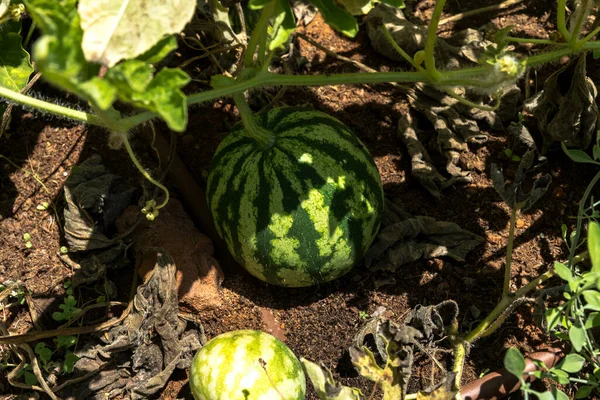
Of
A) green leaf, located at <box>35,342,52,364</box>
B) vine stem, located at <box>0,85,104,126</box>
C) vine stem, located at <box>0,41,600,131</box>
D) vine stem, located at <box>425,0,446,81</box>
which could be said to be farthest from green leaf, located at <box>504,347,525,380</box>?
green leaf, located at <box>35,342,52,364</box>

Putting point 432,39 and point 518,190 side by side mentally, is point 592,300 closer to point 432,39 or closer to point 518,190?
point 518,190

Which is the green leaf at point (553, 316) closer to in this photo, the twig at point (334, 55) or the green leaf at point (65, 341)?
the twig at point (334, 55)

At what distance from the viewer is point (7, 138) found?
269 cm

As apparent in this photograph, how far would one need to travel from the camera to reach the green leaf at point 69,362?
7.22 feet

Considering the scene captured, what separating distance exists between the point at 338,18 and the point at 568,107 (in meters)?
1.19

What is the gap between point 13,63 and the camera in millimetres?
2096

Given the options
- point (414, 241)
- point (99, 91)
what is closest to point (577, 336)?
point (414, 241)

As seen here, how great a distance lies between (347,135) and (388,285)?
59 centimetres

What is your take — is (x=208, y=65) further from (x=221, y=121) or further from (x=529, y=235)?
(x=529, y=235)

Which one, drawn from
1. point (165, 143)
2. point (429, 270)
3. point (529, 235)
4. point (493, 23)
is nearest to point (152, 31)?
point (165, 143)

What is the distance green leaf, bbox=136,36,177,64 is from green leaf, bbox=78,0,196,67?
3 centimetres

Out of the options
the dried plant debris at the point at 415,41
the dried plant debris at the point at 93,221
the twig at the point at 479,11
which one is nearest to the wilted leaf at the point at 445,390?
the dried plant debris at the point at 93,221

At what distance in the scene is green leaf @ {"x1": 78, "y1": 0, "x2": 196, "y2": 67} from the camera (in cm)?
135

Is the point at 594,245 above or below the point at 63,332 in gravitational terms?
above
